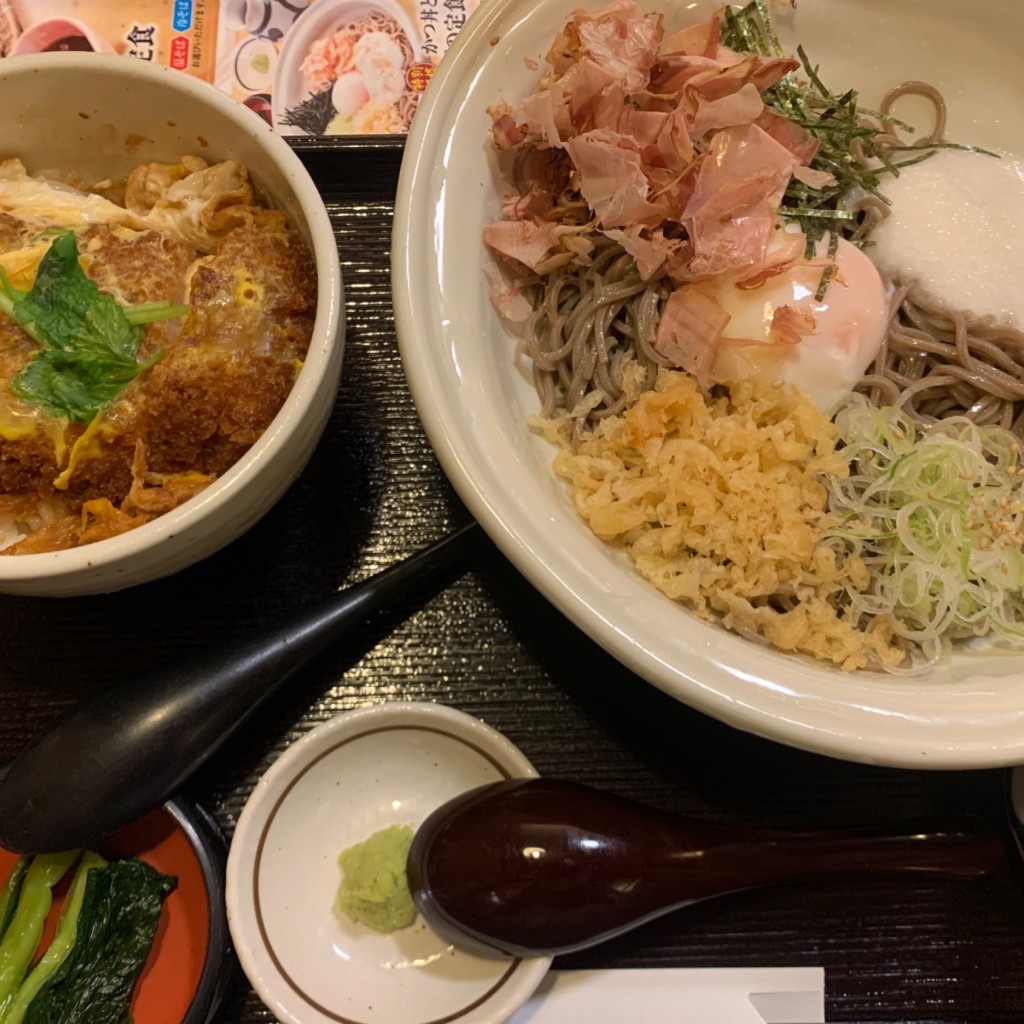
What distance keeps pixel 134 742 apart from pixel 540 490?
729 millimetres

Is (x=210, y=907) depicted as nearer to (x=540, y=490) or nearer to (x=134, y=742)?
(x=134, y=742)

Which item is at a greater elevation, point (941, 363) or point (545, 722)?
point (941, 363)

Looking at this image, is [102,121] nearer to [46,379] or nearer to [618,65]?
[46,379]

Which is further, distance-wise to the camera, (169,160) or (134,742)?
(169,160)

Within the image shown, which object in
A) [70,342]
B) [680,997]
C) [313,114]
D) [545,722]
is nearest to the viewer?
Result: [70,342]

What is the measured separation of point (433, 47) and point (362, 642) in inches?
63.6

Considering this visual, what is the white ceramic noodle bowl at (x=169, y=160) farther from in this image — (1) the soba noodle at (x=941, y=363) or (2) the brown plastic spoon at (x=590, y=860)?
(1) the soba noodle at (x=941, y=363)

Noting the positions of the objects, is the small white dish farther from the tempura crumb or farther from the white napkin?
the tempura crumb

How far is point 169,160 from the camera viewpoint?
1.35 metres

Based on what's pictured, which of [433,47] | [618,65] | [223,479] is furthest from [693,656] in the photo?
[433,47]

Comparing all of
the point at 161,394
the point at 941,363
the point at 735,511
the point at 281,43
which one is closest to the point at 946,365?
the point at 941,363

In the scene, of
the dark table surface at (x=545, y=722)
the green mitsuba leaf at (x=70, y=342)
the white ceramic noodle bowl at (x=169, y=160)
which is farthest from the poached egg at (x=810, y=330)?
the green mitsuba leaf at (x=70, y=342)

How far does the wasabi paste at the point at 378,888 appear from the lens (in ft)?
4.20

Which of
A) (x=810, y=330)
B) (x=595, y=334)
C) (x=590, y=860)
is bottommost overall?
(x=590, y=860)
